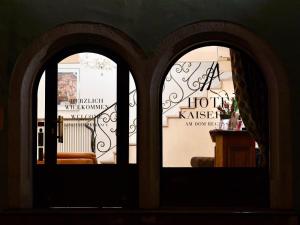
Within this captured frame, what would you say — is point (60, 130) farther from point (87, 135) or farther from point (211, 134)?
point (211, 134)

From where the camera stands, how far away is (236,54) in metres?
9.48

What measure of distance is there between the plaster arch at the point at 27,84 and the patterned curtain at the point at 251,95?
55.1 inches

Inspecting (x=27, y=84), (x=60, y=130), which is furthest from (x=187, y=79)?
(x=27, y=84)

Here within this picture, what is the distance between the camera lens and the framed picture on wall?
934cm

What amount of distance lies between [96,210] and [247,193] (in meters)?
2.14

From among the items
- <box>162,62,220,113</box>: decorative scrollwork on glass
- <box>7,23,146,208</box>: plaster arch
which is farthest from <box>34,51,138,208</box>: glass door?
<box>162,62,220,113</box>: decorative scrollwork on glass

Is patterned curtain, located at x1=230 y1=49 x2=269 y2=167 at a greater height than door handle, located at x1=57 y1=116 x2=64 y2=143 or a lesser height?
greater

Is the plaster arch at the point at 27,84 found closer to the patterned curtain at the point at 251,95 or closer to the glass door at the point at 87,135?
the glass door at the point at 87,135

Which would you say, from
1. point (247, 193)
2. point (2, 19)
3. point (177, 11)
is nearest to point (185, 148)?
point (247, 193)

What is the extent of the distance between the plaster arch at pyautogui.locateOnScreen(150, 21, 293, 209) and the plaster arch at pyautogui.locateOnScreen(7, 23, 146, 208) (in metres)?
0.34

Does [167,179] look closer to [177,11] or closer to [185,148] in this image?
[185,148]

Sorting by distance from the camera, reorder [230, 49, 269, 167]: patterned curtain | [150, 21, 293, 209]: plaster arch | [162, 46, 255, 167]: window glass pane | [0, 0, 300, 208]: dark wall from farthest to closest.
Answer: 1. [230, 49, 269, 167]: patterned curtain
2. [162, 46, 255, 167]: window glass pane
3. [0, 0, 300, 208]: dark wall
4. [150, 21, 293, 209]: plaster arch

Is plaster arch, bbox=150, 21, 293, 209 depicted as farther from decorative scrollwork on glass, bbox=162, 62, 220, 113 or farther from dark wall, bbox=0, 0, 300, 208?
decorative scrollwork on glass, bbox=162, 62, 220, 113

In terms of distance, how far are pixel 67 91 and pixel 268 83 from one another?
278 centimetres
